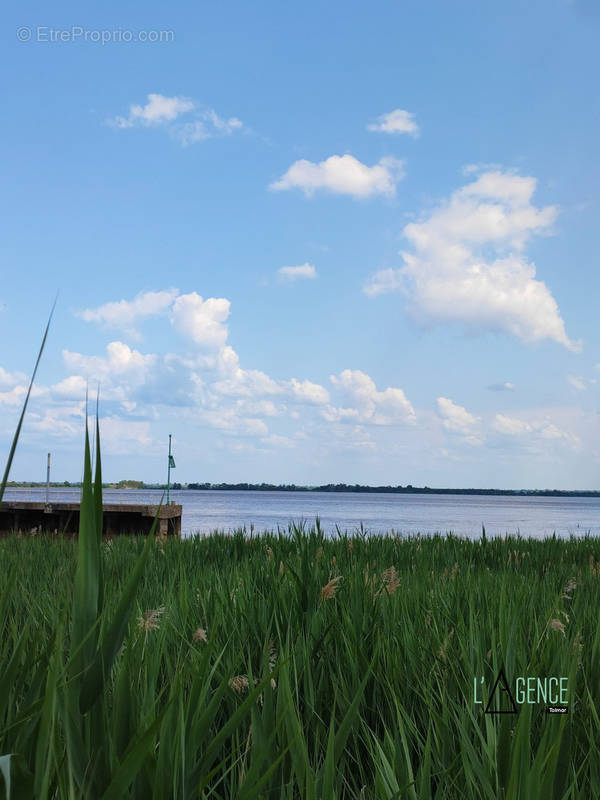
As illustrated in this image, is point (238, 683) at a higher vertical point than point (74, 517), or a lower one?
higher

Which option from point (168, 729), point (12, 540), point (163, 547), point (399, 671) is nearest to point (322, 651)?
point (399, 671)

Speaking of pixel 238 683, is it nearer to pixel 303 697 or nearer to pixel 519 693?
pixel 303 697

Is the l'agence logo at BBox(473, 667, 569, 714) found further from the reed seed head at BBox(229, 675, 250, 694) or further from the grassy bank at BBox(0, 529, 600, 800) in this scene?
the reed seed head at BBox(229, 675, 250, 694)

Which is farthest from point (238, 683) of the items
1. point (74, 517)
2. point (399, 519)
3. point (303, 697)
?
point (399, 519)

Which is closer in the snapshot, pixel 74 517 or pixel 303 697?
pixel 303 697

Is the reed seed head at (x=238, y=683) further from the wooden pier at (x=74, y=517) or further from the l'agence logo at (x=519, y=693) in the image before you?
the wooden pier at (x=74, y=517)

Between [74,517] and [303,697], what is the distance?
20.8 m

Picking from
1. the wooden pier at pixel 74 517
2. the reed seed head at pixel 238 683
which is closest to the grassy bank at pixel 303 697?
the reed seed head at pixel 238 683

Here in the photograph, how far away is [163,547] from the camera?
7.91 metres

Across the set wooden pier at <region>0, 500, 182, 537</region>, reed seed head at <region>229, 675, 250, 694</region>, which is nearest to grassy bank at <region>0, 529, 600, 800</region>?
reed seed head at <region>229, 675, 250, 694</region>

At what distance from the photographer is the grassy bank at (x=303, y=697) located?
1.30 m

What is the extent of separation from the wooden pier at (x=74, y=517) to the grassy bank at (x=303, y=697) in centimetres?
1500

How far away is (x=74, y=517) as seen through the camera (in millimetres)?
21531

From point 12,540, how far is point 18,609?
5842 mm
